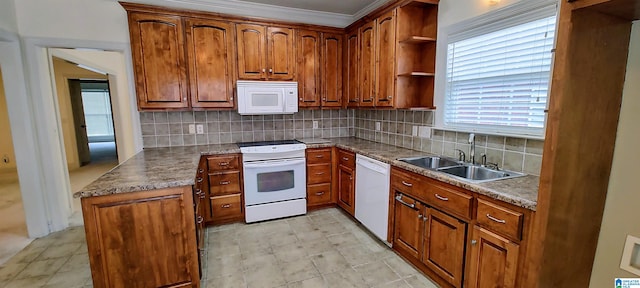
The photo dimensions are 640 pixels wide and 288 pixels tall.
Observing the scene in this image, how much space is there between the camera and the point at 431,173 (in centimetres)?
201

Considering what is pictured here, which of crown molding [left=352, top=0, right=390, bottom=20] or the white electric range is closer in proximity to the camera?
the white electric range

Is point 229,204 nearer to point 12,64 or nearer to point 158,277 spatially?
point 158,277

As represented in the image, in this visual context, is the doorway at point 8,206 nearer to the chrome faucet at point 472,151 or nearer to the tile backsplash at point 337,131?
the tile backsplash at point 337,131

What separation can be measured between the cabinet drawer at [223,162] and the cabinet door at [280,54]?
107cm

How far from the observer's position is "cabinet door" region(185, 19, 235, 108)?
3.00 m

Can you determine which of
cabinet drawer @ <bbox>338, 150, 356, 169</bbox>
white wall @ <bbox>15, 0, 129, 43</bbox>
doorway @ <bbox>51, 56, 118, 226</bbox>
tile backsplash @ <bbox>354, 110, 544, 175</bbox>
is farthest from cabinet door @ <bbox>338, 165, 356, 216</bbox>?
doorway @ <bbox>51, 56, 118, 226</bbox>

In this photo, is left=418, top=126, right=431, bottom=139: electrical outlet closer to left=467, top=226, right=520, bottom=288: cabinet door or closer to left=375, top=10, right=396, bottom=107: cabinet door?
left=375, top=10, right=396, bottom=107: cabinet door

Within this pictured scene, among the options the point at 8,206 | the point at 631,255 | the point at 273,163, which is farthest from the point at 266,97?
the point at 8,206

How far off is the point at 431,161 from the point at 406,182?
50cm

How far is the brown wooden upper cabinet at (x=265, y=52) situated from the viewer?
3186 millimetres

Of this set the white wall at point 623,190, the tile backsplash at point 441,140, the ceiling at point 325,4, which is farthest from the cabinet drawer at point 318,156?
the white wall at point 623,190

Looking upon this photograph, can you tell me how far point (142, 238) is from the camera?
1792 millimetres

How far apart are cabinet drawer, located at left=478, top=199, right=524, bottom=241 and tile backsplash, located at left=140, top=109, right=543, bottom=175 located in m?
0.56

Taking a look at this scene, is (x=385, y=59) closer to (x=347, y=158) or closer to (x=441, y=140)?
(x=441, y=140)
